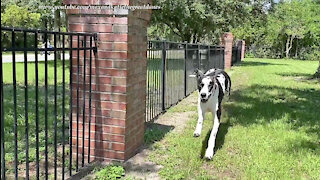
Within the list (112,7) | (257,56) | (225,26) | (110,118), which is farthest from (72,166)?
(257,56)

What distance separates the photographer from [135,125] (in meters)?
4.26

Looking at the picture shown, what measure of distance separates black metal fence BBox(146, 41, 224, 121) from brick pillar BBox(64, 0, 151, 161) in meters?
1.87

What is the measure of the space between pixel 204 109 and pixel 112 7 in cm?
187

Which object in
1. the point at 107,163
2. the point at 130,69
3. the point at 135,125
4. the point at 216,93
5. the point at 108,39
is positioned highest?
the point at 108,39

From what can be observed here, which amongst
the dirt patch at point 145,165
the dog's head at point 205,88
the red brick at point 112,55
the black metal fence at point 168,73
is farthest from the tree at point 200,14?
the red brick at point 112,55

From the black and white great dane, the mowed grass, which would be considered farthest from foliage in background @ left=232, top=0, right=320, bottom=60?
the black and white great dane

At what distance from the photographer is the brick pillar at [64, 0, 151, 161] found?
146 inches

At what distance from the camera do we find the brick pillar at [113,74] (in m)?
3.72

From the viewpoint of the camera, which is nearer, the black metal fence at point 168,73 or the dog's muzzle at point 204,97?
the dog's muzzle at point 204,97

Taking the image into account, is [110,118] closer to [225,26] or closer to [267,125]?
[267,125]

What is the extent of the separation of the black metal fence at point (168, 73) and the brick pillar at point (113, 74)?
73.5 inches

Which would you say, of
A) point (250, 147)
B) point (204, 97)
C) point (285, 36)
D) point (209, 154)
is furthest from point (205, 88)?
point (285, 36)

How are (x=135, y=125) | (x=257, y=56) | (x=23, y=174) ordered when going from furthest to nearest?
(x=257, y=56) < (x=135, y=125) < (x=23, y=174)

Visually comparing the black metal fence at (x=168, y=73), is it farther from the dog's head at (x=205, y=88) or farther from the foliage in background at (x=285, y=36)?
the foliage in background at (x=285, y=36)
